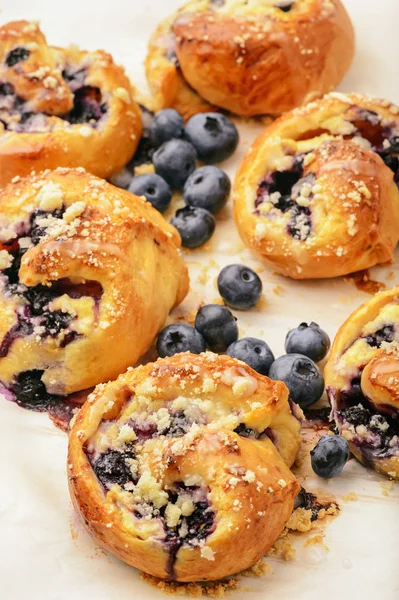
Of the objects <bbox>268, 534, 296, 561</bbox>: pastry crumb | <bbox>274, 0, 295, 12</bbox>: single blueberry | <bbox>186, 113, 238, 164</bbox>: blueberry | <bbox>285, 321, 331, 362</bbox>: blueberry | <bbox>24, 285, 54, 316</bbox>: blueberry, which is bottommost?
<bbox>268, 534, 296, 561</bbox>: pastry crumb

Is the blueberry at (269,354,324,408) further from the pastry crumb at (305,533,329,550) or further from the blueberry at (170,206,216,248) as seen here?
the blueberry at (170,206,216,248)

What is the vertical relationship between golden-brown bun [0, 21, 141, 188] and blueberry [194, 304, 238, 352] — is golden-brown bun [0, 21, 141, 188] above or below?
above

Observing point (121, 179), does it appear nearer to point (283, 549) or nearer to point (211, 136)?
point (211, 136)

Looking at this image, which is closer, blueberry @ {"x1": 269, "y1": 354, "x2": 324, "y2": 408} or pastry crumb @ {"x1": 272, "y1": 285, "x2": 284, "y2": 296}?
blueberry @ {"x1": 269, "y1": 354, "x2": 324, "y2": 408}

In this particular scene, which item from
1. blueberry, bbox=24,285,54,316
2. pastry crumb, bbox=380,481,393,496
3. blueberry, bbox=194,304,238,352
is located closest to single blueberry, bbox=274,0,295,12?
blueberry, bbox=194,304,238,352

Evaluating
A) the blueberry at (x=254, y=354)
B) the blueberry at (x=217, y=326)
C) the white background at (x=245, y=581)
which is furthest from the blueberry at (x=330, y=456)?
the blueberry at (x=217, y=326)

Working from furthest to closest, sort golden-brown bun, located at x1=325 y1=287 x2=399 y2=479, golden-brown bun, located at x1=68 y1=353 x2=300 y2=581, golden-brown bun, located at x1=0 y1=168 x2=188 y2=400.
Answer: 1. golden-brown bun, located at x1=0 y1=168 x2=188 y2=400
2. golden-brown bun, located at x1=325 y1=287 x2=399 y2=479
3. golden-brown bun, located at x1=68 y1=353 x2=300 y2=581

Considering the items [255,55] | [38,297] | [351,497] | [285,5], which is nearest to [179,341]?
[38,297]
